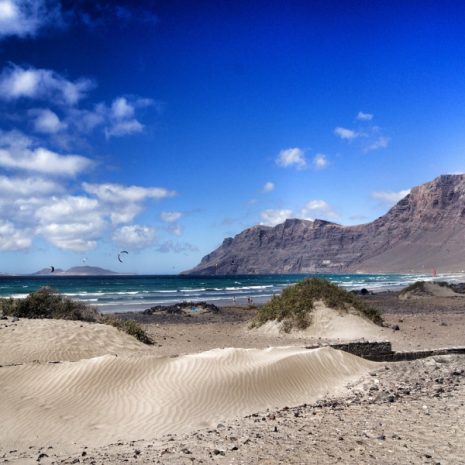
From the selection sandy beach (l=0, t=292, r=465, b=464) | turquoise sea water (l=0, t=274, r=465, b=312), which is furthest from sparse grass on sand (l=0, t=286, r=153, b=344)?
turquoise sea water (l=0, t=274, r=465, b=312)

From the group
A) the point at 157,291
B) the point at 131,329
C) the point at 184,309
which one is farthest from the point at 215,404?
the point at 157,291

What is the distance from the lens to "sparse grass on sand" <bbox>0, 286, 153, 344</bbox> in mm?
18328

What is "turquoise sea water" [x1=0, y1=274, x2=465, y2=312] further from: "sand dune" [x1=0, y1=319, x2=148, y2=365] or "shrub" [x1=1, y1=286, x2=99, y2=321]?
"sand dune" [x1=0, y1=319, x2=148, y2=365]

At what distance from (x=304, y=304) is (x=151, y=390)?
13.0 meters

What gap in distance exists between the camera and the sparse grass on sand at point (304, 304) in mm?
22094

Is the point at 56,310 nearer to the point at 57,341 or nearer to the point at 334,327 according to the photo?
the point at 57,341

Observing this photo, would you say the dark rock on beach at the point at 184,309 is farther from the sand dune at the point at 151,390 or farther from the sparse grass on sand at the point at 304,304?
the sand dune at the point at 151,390

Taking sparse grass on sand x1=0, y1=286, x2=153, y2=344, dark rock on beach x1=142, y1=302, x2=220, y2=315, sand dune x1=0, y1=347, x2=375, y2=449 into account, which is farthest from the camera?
dark rock on beach x1=142, y1=302, x2=220, y2=315

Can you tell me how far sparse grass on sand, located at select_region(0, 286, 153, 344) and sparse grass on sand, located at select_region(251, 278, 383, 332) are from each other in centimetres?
636

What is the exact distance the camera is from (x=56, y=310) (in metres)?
19.1

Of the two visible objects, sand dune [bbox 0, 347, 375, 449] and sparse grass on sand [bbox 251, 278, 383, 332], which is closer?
sand dune [bbox 0, 347, 375, 449]

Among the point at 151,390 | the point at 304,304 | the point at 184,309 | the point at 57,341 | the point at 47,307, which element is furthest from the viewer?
the point at 184,309

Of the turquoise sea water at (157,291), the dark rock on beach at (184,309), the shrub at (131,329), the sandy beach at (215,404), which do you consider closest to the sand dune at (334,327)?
the shrub at (131,329)

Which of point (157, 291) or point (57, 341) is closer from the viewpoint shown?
point (57, 341)
